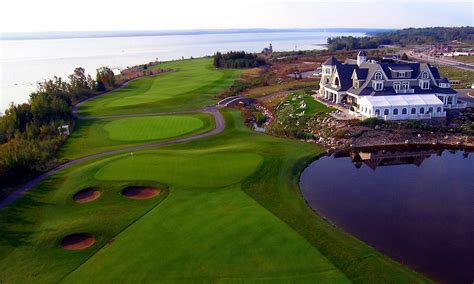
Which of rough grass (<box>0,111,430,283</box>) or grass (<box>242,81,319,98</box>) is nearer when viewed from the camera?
rough grass (<box>0,111,430,283</box>)

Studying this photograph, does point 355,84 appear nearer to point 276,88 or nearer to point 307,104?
point 307,104

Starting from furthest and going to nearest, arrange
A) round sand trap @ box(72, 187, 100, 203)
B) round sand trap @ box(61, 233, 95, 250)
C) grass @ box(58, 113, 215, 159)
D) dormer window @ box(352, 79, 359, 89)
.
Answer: dormer window @ box(352, 79, 359, 89) < grass @ box(58, 113, 215, 159) < round sand trap @ box(72, 187, 100, 203) < round sand trap @ box(61, 233, 95, 250)

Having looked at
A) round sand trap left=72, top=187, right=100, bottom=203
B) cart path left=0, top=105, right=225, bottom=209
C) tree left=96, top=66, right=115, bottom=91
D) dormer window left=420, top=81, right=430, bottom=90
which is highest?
tree left=96, top=66, right=115, bottom=91

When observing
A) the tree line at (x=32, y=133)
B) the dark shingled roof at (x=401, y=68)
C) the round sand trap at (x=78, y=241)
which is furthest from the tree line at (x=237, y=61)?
the round sand trap at (x=78, y=241)

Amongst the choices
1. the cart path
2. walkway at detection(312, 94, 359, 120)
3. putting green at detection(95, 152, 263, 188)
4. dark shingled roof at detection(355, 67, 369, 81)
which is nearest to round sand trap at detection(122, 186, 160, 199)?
putting green at detection(95, 152, 263, 188)

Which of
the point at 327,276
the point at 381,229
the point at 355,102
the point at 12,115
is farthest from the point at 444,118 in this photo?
the point at 12,115

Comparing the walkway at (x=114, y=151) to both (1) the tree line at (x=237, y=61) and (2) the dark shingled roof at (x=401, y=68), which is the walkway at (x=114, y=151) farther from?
(1) the tree line at (x=237, y=61)

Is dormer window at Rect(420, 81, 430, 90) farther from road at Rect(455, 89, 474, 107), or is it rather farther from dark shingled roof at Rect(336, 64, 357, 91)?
dark shingled roof at Rect(336, 64, 357, 91)
